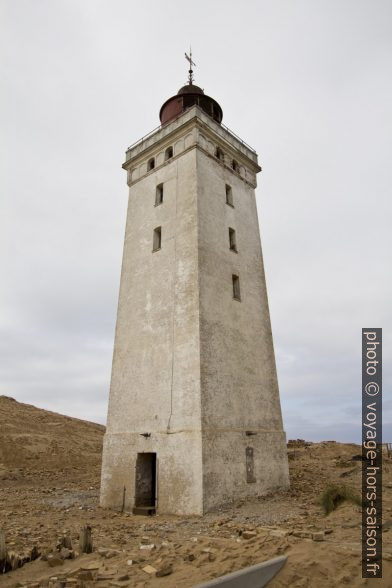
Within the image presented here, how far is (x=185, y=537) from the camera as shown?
9039mm

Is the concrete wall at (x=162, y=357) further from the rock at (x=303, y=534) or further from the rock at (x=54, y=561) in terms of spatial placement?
the rock at (x=54, y=561)

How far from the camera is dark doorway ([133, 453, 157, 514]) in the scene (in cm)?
1330

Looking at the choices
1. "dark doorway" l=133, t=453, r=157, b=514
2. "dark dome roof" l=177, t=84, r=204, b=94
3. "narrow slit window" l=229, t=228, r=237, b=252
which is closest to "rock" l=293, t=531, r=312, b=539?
"dark doorway" l=133, t=453, r=157, b=514

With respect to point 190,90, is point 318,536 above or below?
below

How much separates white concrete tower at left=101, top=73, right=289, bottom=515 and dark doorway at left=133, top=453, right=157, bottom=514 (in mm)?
47

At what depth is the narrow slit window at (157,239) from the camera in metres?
16.5

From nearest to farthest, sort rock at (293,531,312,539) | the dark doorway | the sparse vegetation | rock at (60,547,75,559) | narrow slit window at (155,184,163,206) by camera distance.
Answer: rock at (60,547,75,559), rock at (293,531,312,539), the sparse vegetation, the dark doorway, narrow slit window at (155,184,163,206)

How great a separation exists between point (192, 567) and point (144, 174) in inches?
657

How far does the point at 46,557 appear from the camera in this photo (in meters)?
7.26

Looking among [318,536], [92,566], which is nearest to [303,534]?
[318,536]

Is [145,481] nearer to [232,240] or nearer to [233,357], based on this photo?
[233,357]

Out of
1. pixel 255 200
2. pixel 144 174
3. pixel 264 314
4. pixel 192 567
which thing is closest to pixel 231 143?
pixel 255 200

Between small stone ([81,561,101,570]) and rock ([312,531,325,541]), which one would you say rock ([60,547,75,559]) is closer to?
small stone ([81,561,101,570])

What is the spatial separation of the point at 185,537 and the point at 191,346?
577 cm
